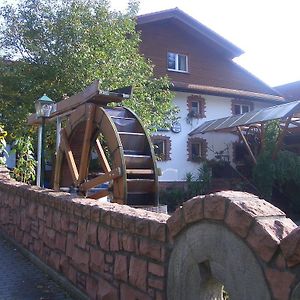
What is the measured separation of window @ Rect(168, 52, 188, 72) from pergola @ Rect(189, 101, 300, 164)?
10.5ft

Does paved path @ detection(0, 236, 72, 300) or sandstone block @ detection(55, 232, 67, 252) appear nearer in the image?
paved path @ detection(0, 236, 72, 300)

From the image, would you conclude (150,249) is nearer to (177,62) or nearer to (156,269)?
(156,269)

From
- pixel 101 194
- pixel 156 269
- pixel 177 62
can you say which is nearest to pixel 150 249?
pixel 156 269

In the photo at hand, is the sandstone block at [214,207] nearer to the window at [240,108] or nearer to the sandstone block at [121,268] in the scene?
the sandstone block at [121,268]

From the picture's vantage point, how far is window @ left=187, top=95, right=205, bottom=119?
20797 mm

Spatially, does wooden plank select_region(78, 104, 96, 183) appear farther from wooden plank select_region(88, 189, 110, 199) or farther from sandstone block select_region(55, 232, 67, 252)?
sandstone block select_region(55, 232, 67, 252)

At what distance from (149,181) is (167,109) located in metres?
6.85

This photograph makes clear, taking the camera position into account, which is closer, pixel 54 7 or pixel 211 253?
pixel 211 253

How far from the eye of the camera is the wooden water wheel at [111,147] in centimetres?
722

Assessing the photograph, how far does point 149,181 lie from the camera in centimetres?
744

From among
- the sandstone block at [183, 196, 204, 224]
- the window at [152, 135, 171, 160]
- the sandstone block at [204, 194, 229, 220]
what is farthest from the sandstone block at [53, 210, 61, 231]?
the window at [152, 135, 171, 160]

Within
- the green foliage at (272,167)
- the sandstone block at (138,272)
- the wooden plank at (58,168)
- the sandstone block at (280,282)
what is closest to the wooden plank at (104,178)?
the wooden plank at (58,168)

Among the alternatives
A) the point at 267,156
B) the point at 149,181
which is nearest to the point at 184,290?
the point at 149,181

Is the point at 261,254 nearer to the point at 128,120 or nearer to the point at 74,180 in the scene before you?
the point at 128,120
